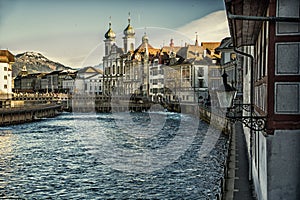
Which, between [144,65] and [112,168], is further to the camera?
[144,65]

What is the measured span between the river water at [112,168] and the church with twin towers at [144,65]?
42.1 m

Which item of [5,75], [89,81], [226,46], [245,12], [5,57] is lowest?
[245,12]

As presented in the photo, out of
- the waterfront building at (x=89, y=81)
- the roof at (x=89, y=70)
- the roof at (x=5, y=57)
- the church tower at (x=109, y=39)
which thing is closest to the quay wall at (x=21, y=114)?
the roof at (x=5, y=57)

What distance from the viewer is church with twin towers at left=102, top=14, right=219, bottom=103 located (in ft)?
252

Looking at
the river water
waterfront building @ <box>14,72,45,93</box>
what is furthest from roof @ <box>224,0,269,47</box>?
waterfront building @ <box>14,72,45,93</box>

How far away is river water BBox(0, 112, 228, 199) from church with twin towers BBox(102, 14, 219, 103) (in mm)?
42085

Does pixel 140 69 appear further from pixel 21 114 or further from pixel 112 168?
pixel 112 168

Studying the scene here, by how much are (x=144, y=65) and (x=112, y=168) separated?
3145 inches

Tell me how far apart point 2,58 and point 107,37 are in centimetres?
5694

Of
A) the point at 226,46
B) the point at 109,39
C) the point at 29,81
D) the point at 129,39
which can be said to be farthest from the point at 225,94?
the point at 29,81

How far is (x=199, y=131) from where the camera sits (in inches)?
1587

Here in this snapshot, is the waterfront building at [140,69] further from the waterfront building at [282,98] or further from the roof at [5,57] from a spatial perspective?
the waterfront building at [282,98]

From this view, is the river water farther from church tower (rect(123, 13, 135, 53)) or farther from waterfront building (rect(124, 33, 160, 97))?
church tower (rect(123, 13, 135, 53))

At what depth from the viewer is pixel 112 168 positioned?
21266 mm
